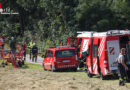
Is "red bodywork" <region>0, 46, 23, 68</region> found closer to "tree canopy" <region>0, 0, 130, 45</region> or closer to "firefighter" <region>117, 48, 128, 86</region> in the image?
"tree canopy" <region>0, 0, 130, 45</region>

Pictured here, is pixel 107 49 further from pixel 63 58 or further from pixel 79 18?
pixel 79 18

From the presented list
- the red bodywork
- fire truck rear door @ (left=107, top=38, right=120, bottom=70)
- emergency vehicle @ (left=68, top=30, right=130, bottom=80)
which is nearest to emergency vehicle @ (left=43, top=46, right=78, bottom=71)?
emergency vehicle @ (left=68, top=30, right=130, bottom=80)

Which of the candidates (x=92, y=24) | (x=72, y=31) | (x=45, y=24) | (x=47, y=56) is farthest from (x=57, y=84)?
(x=45, y=24)

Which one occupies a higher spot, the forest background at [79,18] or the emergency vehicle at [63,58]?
the forest background at [79,18]

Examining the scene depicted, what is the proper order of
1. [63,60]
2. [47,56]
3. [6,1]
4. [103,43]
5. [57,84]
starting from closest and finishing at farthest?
1. [57,84]
2. [103,43]
3. [63,60]
4. [47,56]
5. [6,1]

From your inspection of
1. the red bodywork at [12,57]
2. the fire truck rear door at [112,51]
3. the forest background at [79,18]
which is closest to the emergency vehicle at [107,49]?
the fire truck rear door at [112,51]

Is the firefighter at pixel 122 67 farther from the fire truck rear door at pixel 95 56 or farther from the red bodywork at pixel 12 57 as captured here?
the red bodywork at pixel 12 57

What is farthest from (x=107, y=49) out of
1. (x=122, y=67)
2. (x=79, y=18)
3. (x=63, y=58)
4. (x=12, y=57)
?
(x=79, y=18)

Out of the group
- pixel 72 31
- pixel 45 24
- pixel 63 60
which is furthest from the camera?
pixel 45 24

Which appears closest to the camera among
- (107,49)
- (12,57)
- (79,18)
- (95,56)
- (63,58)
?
(107,49)

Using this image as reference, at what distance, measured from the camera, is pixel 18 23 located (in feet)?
191

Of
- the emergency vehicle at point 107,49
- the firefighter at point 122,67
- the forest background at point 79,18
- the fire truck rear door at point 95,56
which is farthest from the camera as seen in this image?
the forest background at point 79,18

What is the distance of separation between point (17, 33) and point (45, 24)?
374 inches

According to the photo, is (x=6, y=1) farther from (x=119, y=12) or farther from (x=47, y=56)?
(x=47, y=56)
